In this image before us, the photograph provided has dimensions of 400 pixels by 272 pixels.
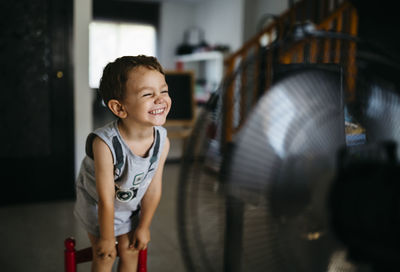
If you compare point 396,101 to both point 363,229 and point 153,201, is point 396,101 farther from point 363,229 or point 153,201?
point 153,201

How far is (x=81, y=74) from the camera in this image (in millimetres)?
2506

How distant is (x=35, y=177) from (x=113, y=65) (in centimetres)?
181

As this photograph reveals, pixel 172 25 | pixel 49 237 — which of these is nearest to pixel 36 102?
pixel 49 237

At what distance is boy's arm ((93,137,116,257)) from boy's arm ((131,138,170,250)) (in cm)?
12

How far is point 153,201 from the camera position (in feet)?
3.57

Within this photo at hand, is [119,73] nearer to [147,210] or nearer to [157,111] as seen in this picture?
[157,111]

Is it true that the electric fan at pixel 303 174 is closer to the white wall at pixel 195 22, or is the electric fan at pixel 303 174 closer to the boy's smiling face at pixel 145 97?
the boy's smiling face at pixel 145 97

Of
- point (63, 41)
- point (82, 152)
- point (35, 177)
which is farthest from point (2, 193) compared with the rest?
point (63, 41)

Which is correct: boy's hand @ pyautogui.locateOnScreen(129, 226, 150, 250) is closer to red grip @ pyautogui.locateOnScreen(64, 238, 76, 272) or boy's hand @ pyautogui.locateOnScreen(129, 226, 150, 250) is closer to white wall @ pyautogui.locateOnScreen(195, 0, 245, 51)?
red grip @ pyautogui.locateOnScreen(64, 238, 76, 272)

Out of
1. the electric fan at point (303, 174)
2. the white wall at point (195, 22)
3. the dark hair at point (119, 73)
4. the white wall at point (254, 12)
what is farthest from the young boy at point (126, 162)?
the white wall at point (195, 22)

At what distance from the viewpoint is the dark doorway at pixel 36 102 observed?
2.31 m

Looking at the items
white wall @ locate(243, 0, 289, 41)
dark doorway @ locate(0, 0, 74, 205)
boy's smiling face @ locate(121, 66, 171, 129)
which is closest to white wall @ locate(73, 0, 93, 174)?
dark doorway @ locate(0, 0, 74, 205)

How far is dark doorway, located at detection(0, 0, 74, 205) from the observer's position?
231 centimetres

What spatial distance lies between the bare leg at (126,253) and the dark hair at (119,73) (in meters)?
0.41
